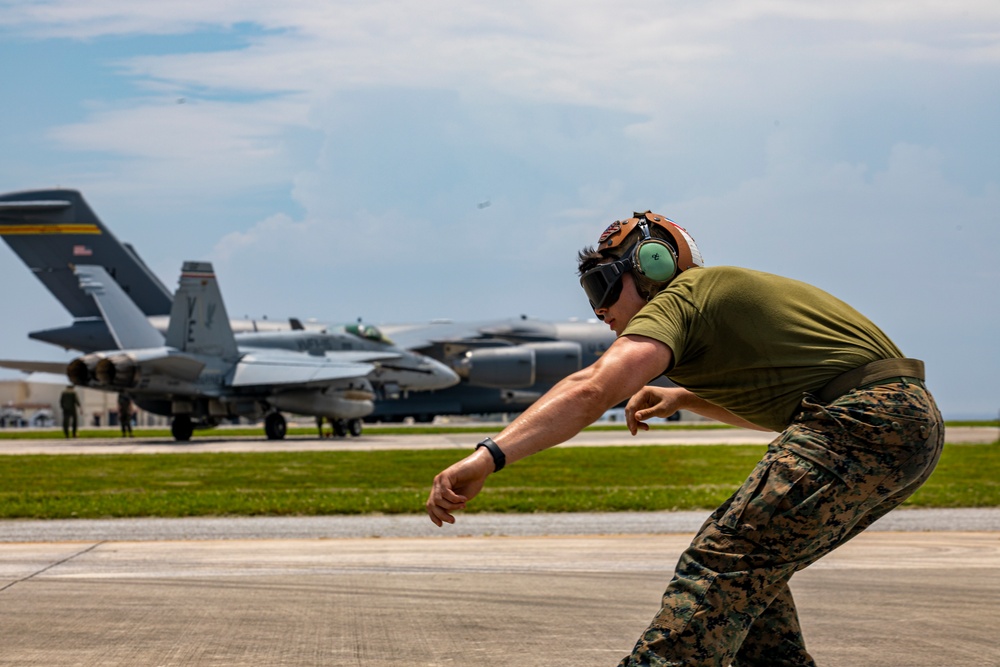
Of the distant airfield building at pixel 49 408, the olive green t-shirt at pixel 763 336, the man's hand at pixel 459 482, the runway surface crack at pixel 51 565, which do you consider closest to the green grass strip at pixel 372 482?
the runway surface crack at pixel 51 565

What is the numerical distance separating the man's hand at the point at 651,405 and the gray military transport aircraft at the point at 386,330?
136 ft

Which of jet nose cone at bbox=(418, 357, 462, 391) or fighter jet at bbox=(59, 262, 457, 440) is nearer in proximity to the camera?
fighter jet at bbox=(59, 262, 457, 440)

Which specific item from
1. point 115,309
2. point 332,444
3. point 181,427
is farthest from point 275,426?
point 115,309

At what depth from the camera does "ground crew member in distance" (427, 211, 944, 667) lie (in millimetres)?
3436

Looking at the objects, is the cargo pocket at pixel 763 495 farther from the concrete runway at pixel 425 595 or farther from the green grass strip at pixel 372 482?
the green grass strip at pixel 372 482

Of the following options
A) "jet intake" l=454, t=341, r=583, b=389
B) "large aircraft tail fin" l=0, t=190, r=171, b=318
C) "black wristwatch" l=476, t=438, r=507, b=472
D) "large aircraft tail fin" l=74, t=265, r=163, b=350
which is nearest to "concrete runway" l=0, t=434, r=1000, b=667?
"black wristwatch" l=476, t=438, r=507, b=472

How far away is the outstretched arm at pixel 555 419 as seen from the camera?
11.1 ft

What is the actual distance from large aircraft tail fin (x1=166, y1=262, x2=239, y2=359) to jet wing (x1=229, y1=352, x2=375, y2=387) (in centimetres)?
133

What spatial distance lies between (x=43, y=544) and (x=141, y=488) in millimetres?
8358

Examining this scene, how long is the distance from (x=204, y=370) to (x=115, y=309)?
4.62 m

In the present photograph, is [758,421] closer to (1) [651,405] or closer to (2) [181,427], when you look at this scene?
(1) [651,405]

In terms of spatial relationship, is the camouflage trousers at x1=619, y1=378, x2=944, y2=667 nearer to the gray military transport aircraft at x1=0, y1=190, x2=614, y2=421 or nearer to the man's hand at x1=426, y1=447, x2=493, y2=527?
the man's hand at x1=426, y1=447, x2=493, y2=527

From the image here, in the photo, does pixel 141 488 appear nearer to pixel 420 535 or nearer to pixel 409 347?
pixel 420 535

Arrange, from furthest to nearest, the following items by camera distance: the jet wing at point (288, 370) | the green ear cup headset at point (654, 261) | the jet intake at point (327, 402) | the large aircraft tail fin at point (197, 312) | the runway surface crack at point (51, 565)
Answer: the jet intake at point (327, 402) < the jet wing at point (288, 370) < the large aircraft tail fin at point (197, 312) < the runway surface crack at point (51, 565) < the green ear cup headset at point (654, 261)
